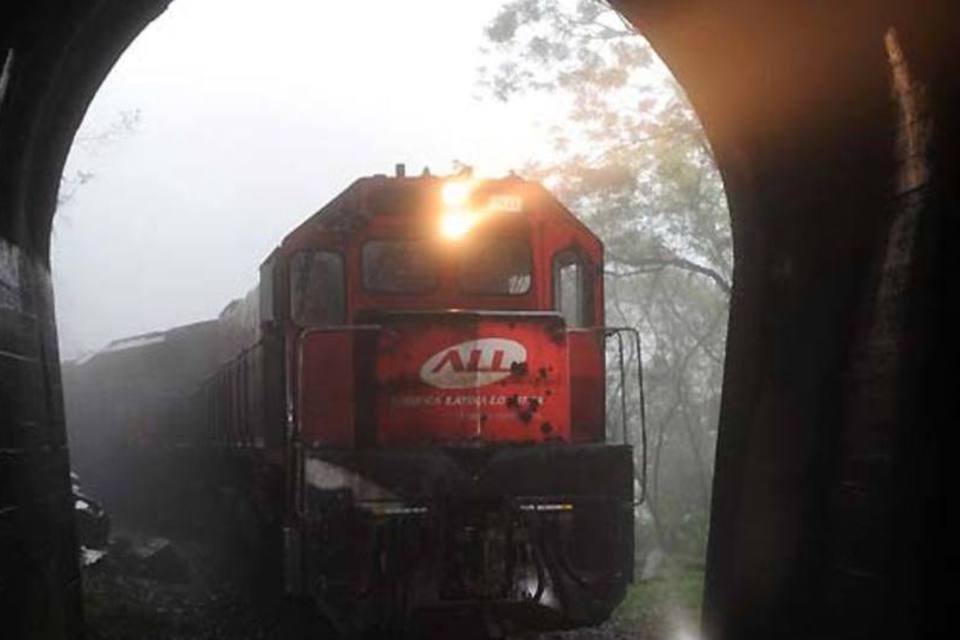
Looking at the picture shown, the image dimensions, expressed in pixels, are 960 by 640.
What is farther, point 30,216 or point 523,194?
point 523,194

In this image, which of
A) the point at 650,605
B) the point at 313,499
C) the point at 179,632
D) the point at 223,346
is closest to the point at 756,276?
the point at 313,499

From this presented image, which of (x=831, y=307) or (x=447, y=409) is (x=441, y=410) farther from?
(x=831, y=307)

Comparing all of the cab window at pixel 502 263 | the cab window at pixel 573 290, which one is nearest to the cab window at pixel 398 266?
the cab window at pixel 502 263

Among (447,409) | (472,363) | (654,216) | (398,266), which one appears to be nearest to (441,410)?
(447,409)

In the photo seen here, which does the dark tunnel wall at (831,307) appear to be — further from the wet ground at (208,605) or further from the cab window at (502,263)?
the wet ground at (208,605)

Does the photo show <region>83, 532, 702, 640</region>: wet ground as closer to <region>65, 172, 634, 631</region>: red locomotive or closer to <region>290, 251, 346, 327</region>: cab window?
<region>65, 172, 634, 631</region>: red locomotive

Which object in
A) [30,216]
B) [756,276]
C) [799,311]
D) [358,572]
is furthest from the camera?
[358,572]

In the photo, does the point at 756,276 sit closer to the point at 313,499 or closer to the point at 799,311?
the point at 799,311

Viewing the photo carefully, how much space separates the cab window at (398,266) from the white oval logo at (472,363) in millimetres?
837

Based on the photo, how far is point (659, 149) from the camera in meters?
23.3

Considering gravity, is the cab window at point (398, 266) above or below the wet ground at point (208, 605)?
above

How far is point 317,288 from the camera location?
1040 cm

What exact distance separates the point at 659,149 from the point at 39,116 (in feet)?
59.6

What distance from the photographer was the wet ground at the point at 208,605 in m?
11.3
